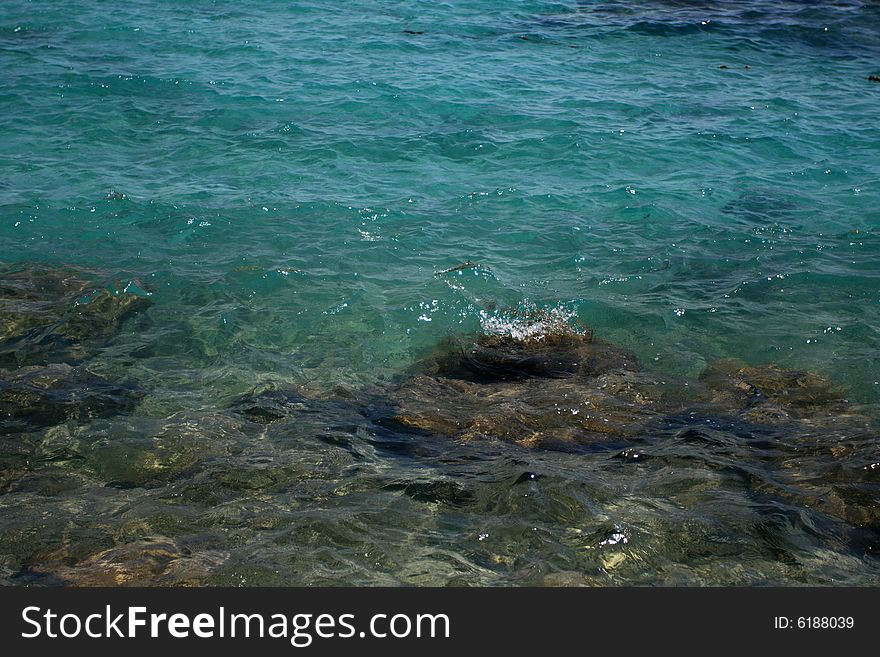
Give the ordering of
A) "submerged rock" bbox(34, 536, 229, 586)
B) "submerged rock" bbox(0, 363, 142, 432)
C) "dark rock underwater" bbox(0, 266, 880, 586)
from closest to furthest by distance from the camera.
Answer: "submerged rock" bbox(34, 536, 229, 586)
"dark rock underwater" bbox(0, 266, 880, 586)
"submerged rock" bbox(0, 363, 142, 432)

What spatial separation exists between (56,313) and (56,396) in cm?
211

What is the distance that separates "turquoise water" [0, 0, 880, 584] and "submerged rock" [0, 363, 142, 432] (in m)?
0.23

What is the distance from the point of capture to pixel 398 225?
41.4 feet

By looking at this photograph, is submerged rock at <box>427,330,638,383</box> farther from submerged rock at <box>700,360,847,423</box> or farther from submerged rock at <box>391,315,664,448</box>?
submerged rock at <box>700,360,847,423</box>

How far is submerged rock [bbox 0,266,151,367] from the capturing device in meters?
8.99

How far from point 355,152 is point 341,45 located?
23.0ft

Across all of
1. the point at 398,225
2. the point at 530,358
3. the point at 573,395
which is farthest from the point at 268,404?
the point at 398,225

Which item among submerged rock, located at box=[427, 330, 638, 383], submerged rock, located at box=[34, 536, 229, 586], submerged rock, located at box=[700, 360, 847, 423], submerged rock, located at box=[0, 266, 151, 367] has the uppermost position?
submerged rock, located at box=[0, 266, 151, 367]

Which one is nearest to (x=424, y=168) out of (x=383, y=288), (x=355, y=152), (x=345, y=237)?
(x=355, y=152)

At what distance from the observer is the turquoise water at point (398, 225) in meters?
6.40

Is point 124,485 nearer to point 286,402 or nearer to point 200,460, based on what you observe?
point 200,460

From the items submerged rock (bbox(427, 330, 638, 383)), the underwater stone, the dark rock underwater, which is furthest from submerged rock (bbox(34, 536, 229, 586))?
submerged rock (bbox(427, 330, 638, 383))

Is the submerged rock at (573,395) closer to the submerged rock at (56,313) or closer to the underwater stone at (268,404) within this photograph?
the underwater stone at (268,404)

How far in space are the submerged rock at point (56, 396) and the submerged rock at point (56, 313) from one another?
0.37m
